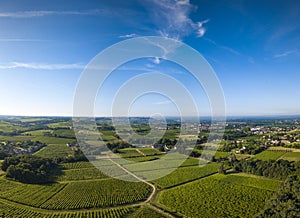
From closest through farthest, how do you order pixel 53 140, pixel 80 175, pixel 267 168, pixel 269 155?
pixel 80 175 < pixel 267 168 < pixel 269 155 < pixel 53 140

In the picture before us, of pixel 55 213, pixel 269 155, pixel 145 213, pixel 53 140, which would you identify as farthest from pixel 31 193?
pixel 269 155

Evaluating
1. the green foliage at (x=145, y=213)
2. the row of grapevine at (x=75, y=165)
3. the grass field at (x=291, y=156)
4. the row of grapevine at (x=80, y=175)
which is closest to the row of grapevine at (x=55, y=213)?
the green foliage at (x=145, y=213)

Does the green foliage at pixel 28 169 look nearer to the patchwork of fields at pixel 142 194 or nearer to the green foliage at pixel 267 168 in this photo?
the patchwork of fields at pixel 142 194

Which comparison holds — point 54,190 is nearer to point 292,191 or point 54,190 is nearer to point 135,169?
point 135,169

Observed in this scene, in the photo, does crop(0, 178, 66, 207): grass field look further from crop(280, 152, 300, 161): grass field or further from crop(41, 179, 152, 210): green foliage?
crop(280, 152, 300, 161): grass field

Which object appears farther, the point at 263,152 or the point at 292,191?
the point at 263,152

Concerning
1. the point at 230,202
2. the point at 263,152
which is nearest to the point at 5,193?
the point at 230,202

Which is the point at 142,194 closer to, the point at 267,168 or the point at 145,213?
the point at 145,213

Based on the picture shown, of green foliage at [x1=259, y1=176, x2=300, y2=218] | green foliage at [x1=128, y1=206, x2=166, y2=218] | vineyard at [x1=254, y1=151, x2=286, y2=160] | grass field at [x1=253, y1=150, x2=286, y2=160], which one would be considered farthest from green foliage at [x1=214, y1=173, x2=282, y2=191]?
green foliage at [x1=128, y1=206, x2=166, y2=218]
